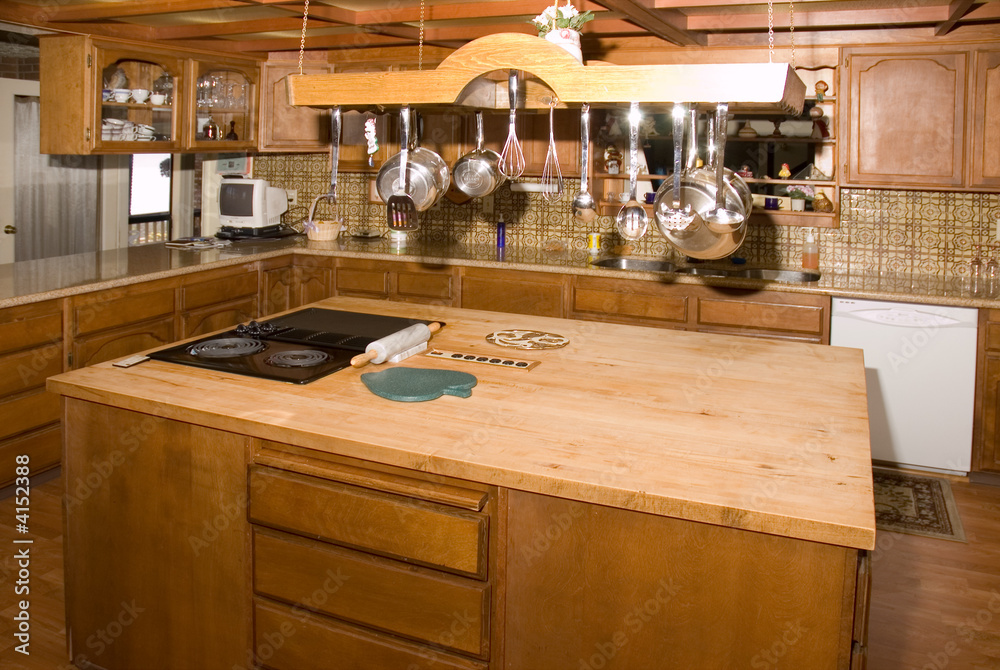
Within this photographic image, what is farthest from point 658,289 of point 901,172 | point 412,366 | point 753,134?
point 412,366

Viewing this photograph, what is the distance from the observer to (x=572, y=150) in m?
5.04

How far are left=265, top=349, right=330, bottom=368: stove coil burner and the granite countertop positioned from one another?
158 centimetres

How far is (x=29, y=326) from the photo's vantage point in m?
3.62

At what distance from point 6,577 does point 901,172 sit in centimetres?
425

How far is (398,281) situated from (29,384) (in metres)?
2.13

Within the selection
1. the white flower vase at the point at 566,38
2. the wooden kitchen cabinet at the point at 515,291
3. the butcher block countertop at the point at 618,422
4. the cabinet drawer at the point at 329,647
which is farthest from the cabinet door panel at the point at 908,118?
the cabinet drawer at the point at 329,647

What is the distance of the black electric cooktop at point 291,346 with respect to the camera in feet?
8.19

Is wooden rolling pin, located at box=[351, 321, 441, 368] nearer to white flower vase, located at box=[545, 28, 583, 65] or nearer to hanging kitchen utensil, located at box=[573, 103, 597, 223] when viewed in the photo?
hanging kitchen utensil, located at box=[573, 103, 597, 223]

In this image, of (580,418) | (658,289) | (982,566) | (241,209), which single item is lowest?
(982,566)

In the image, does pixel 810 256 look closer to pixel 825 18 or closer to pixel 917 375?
pixel 917 375

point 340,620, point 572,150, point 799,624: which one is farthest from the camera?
point 572,150

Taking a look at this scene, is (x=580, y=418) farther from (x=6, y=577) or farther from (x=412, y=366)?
(x=6, y=577)

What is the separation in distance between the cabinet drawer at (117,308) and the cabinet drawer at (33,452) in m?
0.47

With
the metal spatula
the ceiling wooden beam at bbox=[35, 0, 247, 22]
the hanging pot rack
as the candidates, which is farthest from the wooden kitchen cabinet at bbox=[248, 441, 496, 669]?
the ceiling wooden beam at bbox=[35, 0, 247, 22]
